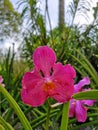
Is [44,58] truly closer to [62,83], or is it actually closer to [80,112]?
[62,83]

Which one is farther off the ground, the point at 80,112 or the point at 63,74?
the point at 63,74

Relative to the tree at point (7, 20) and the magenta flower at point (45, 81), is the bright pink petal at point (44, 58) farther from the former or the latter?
the tree at point (7, 20)

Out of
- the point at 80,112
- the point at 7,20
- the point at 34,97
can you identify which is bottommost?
the point at 80,112

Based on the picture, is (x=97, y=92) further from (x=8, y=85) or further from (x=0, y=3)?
(x=0, y=3)

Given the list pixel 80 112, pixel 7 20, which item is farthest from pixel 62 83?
pixel 7 20

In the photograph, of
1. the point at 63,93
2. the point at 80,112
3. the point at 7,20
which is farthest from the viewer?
the point at 7,20

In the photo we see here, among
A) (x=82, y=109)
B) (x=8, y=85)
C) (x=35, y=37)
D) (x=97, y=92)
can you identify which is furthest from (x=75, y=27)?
(x=97, y=92)

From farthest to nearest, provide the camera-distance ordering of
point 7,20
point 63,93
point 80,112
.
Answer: point 7,20, point 80,112, point 63,93

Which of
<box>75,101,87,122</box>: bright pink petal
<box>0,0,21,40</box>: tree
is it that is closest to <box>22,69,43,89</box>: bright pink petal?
<box>75,101,87,122</box>: bright pink petal
